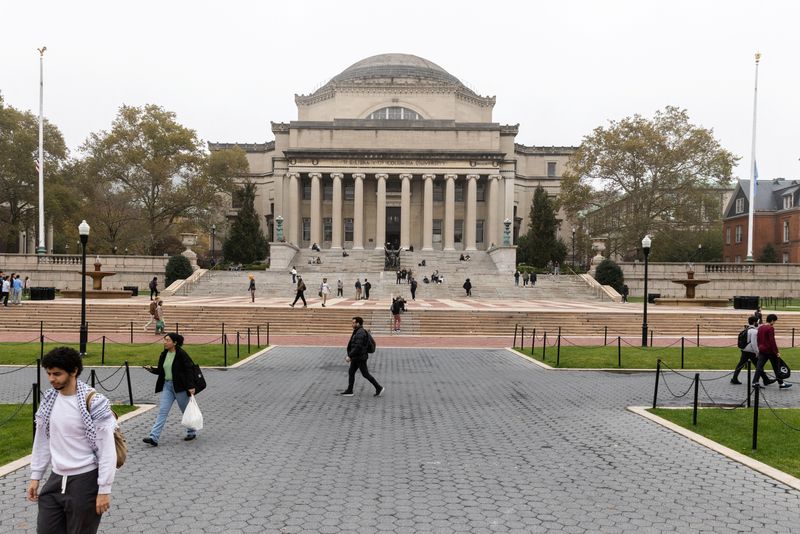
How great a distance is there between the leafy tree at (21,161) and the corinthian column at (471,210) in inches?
1621

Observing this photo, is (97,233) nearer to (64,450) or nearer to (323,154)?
(323,154)

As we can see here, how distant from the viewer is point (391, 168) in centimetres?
6406

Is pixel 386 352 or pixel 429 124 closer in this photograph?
pixel 386 352

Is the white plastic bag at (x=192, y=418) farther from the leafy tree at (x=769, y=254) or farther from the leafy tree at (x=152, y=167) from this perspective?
the leafy tree at (x=769, y=254)

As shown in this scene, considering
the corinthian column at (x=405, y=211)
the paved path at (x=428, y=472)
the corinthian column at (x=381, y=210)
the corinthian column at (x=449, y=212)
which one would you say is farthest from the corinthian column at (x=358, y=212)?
the paved path at (x=428, y=472)

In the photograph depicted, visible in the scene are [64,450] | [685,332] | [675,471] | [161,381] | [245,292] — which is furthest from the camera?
[245,292]

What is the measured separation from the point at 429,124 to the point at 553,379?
5465 centimetres

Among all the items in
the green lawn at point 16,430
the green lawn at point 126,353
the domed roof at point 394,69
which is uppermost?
the domed roof at point 394,69

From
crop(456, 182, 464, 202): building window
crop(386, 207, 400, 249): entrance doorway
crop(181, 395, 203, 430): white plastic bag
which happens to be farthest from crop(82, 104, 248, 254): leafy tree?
crop(181, 395, 203, 430): white plastic bag

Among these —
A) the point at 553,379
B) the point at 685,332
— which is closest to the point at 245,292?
the point at 685,332

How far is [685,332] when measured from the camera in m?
25.7

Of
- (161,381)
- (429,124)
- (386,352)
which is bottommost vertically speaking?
(386,352)

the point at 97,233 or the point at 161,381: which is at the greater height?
the point at 97,233

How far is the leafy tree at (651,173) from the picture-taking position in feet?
163
